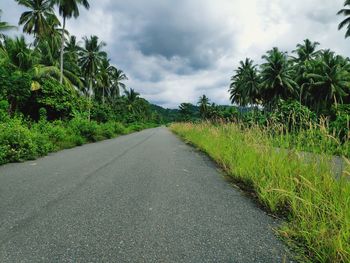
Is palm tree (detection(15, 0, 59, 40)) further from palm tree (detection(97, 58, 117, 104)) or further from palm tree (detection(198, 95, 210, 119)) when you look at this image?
palm tree (detection(198, 95, 210, 119))

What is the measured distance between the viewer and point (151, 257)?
1.88 m

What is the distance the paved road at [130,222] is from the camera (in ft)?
6.35

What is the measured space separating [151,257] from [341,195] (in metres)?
1.97

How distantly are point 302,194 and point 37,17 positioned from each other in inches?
1299

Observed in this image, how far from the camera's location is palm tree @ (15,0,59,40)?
26234 mm

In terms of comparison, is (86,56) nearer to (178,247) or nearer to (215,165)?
(215,165)

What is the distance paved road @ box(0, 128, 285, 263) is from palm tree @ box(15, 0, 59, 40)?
28.9 metres

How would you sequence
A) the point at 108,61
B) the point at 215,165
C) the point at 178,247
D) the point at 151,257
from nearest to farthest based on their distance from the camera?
the point at 151,257 < the point at 178,247 < the point at 215,165 < the point at 108,61

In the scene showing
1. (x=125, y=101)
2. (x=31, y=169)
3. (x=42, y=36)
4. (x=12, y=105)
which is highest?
(x=42, y=36)

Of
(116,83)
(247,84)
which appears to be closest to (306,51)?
(247,84)

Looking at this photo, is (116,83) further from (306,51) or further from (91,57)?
(306,51)

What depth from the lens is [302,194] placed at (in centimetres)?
254

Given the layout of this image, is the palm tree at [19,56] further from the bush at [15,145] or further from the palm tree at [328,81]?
the palm tree at [328,81]

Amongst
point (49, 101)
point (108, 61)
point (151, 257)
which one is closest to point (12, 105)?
point (49, 101)
